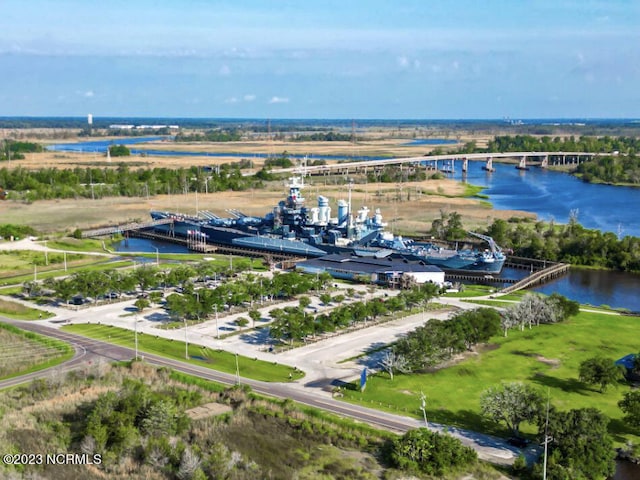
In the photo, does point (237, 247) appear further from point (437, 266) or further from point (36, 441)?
point (36, 441)

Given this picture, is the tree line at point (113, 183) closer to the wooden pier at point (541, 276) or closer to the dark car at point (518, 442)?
the wooden pier at point (541, 276)

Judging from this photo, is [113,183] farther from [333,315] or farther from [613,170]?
[613,170]

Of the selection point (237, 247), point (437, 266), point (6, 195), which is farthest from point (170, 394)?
point (6, 195)

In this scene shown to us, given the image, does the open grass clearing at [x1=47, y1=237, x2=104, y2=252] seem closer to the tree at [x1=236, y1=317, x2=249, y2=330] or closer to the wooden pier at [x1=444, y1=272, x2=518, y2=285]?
the tree at [x1=236, y1=317, x2=249, y2=330]

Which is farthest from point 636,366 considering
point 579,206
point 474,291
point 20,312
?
point 579,206

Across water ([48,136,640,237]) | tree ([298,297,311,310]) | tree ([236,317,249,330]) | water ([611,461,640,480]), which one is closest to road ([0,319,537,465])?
water ([611,461,640,480])

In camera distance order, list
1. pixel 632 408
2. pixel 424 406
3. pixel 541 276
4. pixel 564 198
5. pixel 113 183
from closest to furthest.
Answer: pixel 632 408 → pixel 424 406 → pixel 541 276 → pixel 564 198 → pixel 113 183
